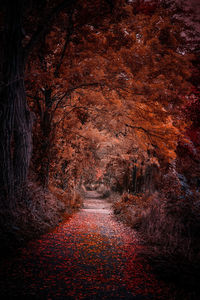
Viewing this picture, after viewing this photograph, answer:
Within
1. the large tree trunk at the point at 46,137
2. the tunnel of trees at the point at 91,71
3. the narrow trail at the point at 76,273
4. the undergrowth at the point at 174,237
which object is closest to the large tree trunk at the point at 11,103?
the tunnel of trees at the point at 91,71

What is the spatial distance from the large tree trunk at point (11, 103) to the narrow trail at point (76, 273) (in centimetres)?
179

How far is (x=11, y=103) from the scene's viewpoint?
5027 mm

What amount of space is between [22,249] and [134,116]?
19.9 ft

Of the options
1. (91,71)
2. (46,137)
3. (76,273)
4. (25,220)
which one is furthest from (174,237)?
(46,137)

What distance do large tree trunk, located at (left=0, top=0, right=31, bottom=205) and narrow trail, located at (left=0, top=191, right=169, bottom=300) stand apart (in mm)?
1787

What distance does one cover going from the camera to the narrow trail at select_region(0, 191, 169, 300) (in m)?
3.01

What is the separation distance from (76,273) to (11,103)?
14.1 feet

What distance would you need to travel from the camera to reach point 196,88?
29.6 ft

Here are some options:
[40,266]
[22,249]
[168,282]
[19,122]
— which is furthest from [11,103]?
[168,282]

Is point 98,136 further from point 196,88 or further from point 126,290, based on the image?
point 126,290

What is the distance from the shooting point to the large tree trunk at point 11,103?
15.2 feet

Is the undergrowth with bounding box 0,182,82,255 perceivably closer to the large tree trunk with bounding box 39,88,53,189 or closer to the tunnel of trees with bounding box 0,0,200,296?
the tunnel of trees with bounding box 0,0,200,296

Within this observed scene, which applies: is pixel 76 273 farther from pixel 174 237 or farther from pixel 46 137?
pixel 46 137

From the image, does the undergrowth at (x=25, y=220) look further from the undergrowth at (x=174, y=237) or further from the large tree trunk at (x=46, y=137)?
the undergrowth at (x=174, y=237)
